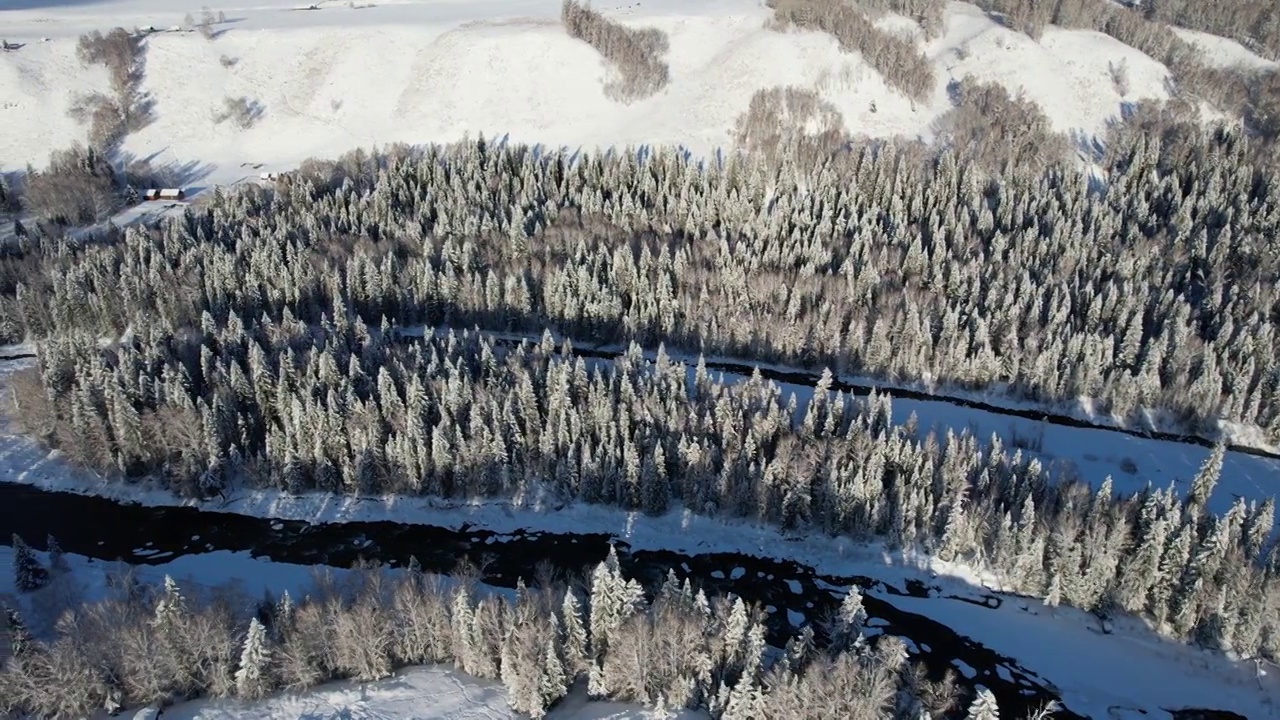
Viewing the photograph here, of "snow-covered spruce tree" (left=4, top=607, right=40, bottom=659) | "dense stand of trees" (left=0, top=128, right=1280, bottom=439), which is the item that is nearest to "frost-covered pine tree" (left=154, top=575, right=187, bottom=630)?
"snow-covered spruce tree" (left=4, top=607, right=40, bottom=659)

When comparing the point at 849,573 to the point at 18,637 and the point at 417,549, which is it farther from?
the point at 18,637

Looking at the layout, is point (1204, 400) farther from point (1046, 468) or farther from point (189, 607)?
point (189, 607)

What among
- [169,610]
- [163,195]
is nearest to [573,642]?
[169,610]

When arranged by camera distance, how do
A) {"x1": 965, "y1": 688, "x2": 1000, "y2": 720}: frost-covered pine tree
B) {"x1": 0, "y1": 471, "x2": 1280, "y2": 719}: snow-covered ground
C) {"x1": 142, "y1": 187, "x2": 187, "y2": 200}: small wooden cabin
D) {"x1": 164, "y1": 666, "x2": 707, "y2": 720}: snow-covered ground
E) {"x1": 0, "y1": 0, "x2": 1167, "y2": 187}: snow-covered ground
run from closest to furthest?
{"x1": 965, "y1": 688, "x2": 1000, "y2": 720}: frost-covered pine tree
{"x1": 164, "y1": 666, "x2": 707, "y2": 720}: snow-covered ground
{"x1": 0, "y1": 471, "x2": 1280, "y2": 719}: snow-covered ground
{"x1": 142, "y1": 187, "x2": 187, "y2": 200}: small wooden cabin
{"x1": 0, "y1": 0, "x2": 1167, "y2": 187}: snow-covered ground

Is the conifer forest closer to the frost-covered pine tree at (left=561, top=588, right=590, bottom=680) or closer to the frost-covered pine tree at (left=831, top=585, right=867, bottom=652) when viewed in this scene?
the frost-covered pine tree at (left=561, top=588, right=590, bottom=680)

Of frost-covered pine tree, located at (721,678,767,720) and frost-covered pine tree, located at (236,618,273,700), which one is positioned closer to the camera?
frost-covered pine tree, located at (721,678,767,720)

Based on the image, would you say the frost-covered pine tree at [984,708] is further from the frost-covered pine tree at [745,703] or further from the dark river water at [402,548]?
the dark river water at [402,548]


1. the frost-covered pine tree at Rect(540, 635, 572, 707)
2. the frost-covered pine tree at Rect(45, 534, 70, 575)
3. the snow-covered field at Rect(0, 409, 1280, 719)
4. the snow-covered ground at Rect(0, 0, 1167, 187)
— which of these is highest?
the snow-covered ground at Rect(0, 0, 1167, 187)
